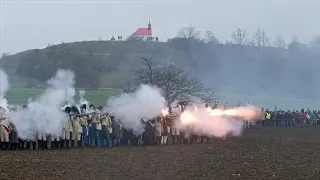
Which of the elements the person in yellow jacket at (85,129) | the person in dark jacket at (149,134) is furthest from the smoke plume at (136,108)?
the person in yellow jacket at (85,129)

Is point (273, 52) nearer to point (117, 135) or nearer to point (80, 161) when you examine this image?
point (117, 135)

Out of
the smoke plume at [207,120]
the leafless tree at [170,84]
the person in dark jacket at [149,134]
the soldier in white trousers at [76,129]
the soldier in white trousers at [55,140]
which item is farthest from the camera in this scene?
the leafless tree at [170,84]

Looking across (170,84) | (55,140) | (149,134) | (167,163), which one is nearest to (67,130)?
(55,140)

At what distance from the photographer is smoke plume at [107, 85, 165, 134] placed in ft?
82.6

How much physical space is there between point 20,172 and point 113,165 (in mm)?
3199

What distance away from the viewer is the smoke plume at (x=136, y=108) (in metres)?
25.2

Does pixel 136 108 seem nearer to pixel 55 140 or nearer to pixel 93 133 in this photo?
pixel 93 133

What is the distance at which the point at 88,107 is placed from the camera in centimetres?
2638

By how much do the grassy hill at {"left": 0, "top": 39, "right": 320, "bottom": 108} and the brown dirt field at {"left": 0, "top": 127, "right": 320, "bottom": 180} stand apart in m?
44.5

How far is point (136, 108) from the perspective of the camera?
82.5 ft

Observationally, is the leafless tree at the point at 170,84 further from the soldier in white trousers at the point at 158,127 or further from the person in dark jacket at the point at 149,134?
the person in dark jacket at the point at 149,134

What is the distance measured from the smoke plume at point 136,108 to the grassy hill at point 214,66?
40975 mm

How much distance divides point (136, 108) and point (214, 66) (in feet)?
202

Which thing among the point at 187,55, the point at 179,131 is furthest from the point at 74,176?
the point at 187,55
